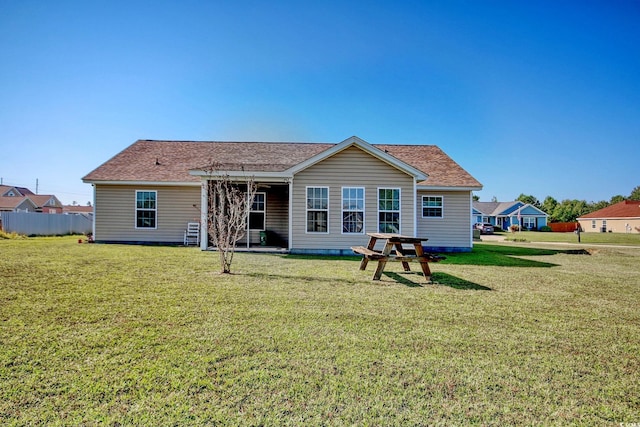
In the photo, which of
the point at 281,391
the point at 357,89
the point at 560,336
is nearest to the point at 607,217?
the point at 357,89

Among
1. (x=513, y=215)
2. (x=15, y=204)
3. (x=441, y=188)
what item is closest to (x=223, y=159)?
(x=441, y=188)

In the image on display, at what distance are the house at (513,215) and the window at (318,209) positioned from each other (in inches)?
1982

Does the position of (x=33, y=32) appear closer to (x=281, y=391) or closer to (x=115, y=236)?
(x=115, y=236)

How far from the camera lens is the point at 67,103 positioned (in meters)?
12.9

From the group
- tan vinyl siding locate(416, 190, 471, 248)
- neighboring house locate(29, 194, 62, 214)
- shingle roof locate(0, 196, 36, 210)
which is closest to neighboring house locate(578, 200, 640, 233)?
tan vinyl siding locate(416, 190, 471, 248)

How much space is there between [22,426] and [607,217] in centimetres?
6390

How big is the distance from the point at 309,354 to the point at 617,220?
60521mm

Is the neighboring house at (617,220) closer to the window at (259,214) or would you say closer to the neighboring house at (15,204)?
the window at (259,214)

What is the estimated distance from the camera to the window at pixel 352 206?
12547mm

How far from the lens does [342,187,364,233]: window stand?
41.2 ft

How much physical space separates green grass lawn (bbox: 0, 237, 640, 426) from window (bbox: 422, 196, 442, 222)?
339 inches

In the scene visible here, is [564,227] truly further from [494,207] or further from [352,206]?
[352,206]

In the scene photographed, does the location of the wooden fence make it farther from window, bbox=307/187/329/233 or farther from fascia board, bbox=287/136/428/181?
window, bbox=307/187/329/233

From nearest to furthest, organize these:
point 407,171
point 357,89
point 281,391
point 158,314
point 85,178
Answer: point 281,391 → point 158,314 → point 407,171 → point 85,178 → point 357,89
